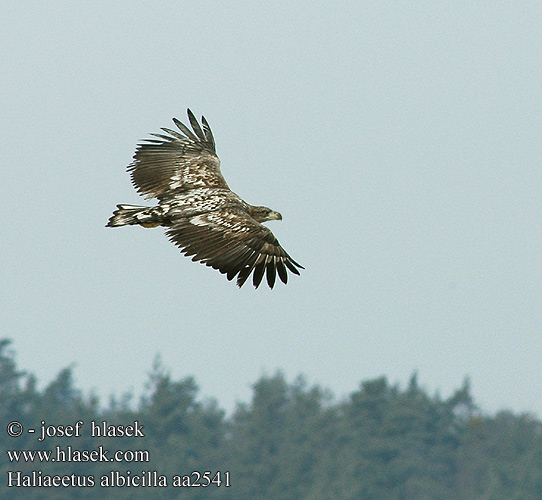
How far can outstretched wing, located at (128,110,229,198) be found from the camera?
21.8 meters

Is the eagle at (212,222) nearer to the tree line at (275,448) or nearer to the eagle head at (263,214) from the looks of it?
the eagle head at (263,214)

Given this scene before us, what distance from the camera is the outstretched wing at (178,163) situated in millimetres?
21828

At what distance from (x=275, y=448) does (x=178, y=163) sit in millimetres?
111847

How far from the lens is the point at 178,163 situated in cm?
2283

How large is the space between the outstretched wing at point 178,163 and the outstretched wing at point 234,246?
2536mm

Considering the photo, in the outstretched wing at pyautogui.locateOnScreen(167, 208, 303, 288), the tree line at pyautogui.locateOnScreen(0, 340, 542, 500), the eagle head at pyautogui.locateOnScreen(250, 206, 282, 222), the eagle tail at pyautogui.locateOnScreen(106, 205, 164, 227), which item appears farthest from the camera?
the tree line at pyautogui.locateOnScreen(0, 340, 542, 500)

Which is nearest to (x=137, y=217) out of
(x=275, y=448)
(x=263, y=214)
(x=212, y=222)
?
(x=212, y=222)

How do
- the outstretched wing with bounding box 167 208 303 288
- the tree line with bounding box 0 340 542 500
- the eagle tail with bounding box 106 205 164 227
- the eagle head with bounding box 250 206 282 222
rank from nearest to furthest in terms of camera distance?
the outstretched wing with bounding box 167 208 303 288
the eagle tail with bounding box 106 205 164 227
the eagle head with bounding box 250 206 282 222
the tree line with bounding box 0 340 542 500

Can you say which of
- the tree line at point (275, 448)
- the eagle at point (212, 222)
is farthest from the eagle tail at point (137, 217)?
the tree line at point (275, 448)

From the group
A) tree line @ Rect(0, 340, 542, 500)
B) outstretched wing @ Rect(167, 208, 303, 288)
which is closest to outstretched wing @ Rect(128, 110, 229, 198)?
outstretched wing @ Rect(167, 208, 303, 288)

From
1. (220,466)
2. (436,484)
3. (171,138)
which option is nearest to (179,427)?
(220,466)

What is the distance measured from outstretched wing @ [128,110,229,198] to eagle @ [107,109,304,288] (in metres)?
0.02

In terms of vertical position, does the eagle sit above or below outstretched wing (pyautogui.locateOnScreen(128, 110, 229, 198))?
below

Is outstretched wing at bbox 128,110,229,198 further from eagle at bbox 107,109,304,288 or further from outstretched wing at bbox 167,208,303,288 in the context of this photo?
outstretched wing at bbox 167,208,303,288
